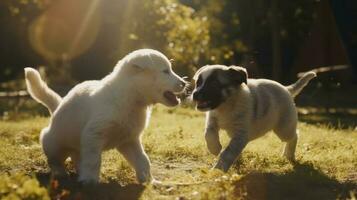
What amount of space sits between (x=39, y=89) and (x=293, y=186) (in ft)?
11.6

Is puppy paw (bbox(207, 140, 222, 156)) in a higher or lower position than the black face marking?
lower

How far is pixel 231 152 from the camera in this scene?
7.78 m

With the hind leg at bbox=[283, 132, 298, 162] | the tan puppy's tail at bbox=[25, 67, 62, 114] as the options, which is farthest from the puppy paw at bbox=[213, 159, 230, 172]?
the tan puppy's tail at bbox=[25, 67, 62, 114]

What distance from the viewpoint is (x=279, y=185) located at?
706 cm

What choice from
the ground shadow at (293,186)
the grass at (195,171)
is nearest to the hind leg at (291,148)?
the grass at (195,171)

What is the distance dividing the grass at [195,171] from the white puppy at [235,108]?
15.6 inches

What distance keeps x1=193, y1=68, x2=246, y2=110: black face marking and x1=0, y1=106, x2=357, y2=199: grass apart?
33.8 inches

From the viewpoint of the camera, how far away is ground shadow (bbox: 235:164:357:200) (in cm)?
665

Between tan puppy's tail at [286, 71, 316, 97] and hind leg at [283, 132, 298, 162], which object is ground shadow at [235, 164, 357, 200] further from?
tan puppy's tail at [286, 71, 316, 97]

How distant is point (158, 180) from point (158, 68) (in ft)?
4.81

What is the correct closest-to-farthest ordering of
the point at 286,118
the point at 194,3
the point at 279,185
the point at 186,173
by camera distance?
1. the point at 279,185
2. the point at 186,173
3. the point at 286,118
4. the point at 194,3

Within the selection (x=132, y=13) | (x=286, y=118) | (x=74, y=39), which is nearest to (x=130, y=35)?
(x=132, y=13)

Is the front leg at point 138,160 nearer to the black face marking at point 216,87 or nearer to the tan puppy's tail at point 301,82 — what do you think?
the black face marking at point 216,87

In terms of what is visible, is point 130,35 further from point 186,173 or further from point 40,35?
point 186,173
